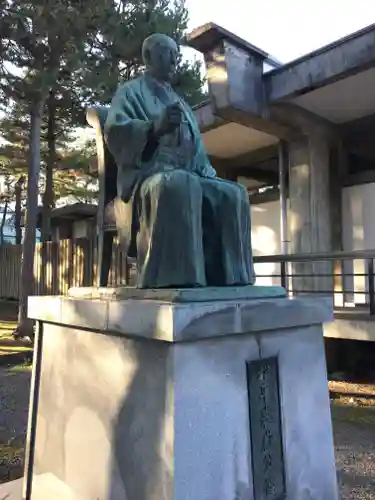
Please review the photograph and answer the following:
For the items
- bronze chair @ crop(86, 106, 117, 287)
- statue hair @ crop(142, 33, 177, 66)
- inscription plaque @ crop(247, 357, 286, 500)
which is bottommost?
inscription plaque @ crop(247, 357, 286, 500)

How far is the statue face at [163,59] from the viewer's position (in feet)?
8.24

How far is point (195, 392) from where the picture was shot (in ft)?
6.01

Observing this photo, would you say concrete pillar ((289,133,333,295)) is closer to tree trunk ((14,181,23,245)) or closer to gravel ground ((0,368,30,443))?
gravel ground ((0,368,30,443))

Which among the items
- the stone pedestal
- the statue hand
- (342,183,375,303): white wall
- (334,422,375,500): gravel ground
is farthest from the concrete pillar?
the statue hand

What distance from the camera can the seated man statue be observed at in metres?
2.16

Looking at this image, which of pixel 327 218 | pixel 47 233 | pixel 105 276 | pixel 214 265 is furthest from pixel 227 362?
pixel 47 233

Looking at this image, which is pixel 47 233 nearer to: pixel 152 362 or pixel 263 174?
pixel 263 174

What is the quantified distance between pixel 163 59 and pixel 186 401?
1826mm

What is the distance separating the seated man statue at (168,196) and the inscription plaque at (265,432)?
1.58 ft

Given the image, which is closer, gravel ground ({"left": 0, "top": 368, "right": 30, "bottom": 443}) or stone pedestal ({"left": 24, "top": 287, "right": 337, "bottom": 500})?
stone pedestal ({"left": 24, "top": 287, "right": 337, "bottom": 500})

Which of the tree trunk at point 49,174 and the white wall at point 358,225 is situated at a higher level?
the tree trunk at point 49,174

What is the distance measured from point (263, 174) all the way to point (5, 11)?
5.83 metres

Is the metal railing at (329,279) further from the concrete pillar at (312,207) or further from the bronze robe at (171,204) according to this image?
the bronze robe at (171,204)

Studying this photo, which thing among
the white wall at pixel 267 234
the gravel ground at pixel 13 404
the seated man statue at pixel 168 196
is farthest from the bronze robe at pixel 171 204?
the white wall at pixel 267 234
